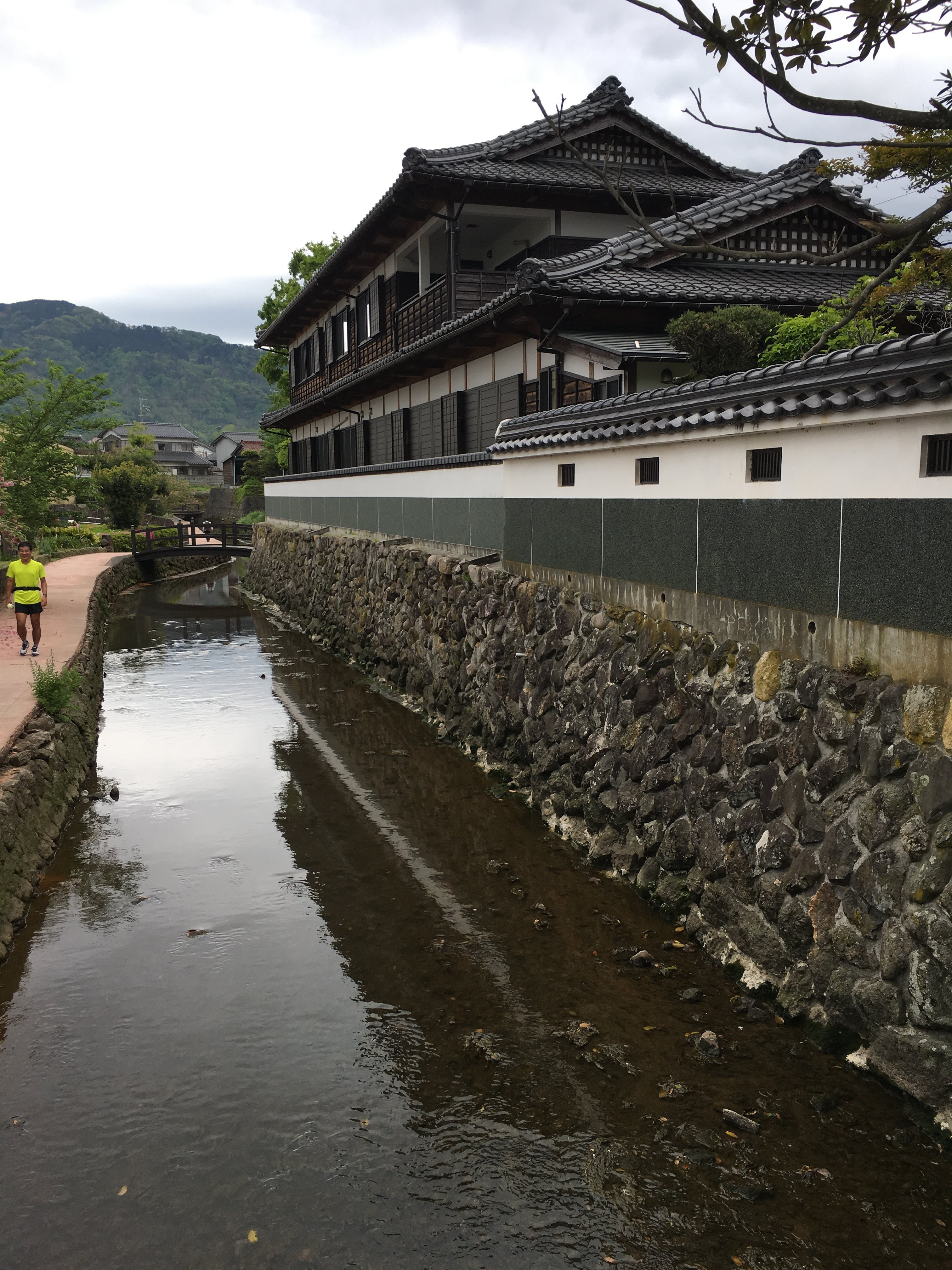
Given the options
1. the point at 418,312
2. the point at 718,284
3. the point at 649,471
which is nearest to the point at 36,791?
the point at 649,471

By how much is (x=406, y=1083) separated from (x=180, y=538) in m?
40.2

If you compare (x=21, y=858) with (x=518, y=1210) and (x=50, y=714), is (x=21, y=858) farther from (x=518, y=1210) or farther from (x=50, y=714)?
(x=518, y=1210)

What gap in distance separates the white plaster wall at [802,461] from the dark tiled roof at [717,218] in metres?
5.07

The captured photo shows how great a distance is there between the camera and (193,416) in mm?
150750

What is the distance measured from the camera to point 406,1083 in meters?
6.20

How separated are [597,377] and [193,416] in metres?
148

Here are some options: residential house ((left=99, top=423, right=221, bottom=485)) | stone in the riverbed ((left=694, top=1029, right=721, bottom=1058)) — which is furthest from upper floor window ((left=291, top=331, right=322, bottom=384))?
residential house ((left=99, top=423, right=221, bottom=485))

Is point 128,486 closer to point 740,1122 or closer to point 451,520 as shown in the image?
point 451,520

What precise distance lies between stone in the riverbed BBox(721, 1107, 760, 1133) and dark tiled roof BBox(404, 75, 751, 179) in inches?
750

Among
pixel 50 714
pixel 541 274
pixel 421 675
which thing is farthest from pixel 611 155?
pixel 50 714

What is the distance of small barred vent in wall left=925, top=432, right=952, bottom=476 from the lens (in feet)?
19.0

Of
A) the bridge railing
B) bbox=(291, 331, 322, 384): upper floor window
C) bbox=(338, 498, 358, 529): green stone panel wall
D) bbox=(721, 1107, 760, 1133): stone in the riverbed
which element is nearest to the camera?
bbox=(721, 1107, 760, 1133): stone in the riverbed

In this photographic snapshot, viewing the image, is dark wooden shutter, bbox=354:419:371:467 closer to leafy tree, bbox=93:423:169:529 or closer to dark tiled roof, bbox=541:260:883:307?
dark tiled roof, bbox=541:260:883:307

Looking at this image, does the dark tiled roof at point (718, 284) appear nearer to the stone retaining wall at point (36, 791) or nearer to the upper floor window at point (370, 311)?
the stone retaining wall at point (36, 791)
